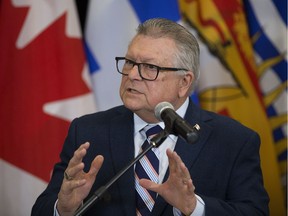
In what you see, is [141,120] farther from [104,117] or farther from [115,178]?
[115,178]

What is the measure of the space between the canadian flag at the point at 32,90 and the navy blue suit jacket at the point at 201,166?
668mm

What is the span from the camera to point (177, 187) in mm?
1746

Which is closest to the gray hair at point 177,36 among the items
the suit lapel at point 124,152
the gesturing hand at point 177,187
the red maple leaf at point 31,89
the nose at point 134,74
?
the nose at point 134,74

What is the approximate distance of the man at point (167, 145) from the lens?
1.99 meters

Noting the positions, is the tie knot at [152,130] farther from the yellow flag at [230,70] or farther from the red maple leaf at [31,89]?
the yellow flag at [230,70]

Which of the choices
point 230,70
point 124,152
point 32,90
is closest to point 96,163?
point 124,152

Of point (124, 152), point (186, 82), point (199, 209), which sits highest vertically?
point (186, 82)

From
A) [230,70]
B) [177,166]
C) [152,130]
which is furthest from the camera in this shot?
[230,70]

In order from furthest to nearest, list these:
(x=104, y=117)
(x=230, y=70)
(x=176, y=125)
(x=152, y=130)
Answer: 1. (x=230, y=70)
2. (x=104, y=117)
3. (x=152, y=130)
4. (x=176, y=125)

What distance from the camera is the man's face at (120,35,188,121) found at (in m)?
1.99

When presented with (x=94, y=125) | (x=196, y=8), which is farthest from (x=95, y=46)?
(x=94, y=125)

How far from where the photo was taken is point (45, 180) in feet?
9.29

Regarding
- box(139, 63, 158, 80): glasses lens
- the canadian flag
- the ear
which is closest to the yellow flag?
the canadian flag

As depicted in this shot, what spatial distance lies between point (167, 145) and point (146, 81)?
0.92ft
